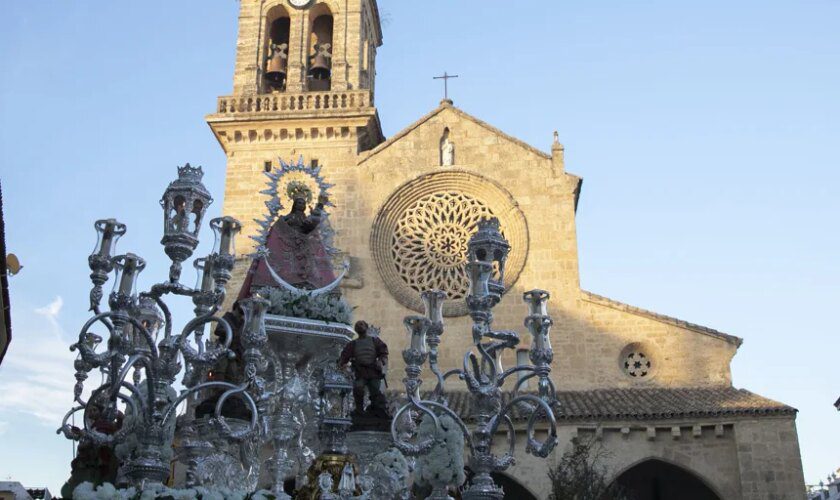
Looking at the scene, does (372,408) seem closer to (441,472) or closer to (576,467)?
(441,472)

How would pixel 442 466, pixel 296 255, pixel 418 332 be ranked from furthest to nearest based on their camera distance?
1. pixel 296 255
2. pixel 442 466
3. pixel 418 332

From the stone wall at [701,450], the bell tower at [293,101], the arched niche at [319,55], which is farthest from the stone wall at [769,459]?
the arched niche at [319,55]

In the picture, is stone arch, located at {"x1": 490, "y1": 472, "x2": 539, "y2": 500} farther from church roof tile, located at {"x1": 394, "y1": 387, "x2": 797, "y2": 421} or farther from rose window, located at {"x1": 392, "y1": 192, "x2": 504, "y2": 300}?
rose window, located at {"x1": 392, "y1": 192, "x2": 504, "y2": 300}

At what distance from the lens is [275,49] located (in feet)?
81.9

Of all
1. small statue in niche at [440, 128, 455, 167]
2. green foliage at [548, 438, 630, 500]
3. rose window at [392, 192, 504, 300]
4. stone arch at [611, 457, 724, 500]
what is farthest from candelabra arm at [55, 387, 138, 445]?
small statue in niche at [440, 128, 455, 167]

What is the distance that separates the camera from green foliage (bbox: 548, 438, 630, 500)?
16094mm

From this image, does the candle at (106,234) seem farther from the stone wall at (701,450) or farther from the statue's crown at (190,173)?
the stone wall at (701,450)

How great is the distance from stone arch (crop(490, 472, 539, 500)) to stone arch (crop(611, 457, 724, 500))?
2.01 metres

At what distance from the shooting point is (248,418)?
9.41 metres

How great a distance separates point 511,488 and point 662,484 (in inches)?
138

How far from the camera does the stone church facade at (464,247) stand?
17.8 m

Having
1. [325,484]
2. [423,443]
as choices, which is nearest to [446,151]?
[423,443]

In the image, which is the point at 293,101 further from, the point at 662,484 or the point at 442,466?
the point at 442,466

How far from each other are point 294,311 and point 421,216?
42.0ft
